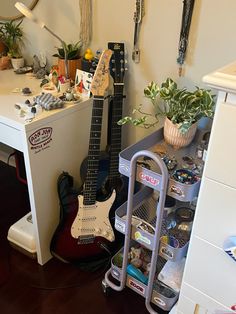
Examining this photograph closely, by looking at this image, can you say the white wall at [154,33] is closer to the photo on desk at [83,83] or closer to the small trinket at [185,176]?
the photo on desk at [83,83]

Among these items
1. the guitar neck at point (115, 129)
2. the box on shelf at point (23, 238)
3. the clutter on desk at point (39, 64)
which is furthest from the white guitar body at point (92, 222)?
the clutter on desk at point (39, 64)

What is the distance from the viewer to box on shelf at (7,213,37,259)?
152cm

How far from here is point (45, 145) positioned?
1.31 metres

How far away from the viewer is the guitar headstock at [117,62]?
1383 millimetres

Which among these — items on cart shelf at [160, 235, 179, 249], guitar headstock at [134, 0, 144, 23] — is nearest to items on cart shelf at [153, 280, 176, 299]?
items on cart shelf at [160, 235, 179, 249]

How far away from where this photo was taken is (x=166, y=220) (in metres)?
1.26

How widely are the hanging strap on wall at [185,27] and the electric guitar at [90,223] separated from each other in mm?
321

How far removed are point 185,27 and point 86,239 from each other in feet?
3.29

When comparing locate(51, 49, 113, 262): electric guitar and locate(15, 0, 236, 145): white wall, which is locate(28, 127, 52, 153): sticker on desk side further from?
locate(15, 0, 236, 145): white wall

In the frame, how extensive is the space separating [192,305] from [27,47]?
5.05ft

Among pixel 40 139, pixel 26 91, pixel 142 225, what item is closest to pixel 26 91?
pixel 26 91

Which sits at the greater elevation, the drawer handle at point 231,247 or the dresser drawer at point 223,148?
the dresser drawer at point 223,148

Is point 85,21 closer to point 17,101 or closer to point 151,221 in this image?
point 17,101

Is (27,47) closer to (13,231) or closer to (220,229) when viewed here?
(13,231)
